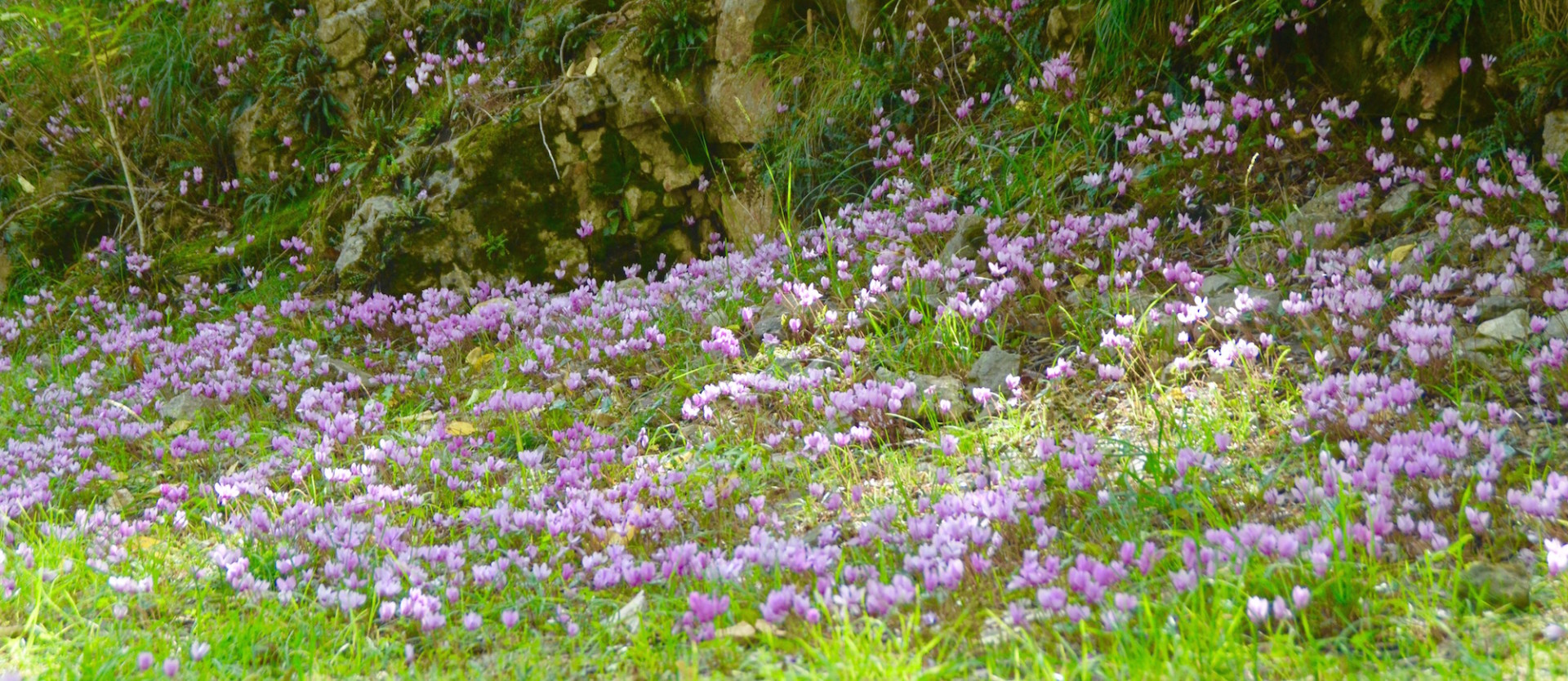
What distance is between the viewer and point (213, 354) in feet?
20.1

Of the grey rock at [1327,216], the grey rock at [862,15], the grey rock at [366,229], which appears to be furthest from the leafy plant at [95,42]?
the grey rock at [1327,216]

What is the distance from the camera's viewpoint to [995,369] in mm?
4258

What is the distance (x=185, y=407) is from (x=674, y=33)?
4.00 metres

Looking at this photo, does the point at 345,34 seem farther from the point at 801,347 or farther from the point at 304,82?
the point at 801,347

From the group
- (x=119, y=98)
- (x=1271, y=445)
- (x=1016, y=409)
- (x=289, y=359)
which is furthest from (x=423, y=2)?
(x=1271, y=445)

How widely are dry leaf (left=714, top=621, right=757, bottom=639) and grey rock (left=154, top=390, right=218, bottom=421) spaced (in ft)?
13.4

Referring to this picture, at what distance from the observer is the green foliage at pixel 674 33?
7.24m

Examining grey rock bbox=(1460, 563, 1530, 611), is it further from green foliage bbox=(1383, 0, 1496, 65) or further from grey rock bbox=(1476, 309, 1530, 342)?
green foliage bbox=(1383, 0, 1496, 65)

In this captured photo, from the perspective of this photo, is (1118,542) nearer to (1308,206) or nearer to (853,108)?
(1308,206)

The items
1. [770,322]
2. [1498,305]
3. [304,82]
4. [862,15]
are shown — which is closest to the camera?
[1498,305]

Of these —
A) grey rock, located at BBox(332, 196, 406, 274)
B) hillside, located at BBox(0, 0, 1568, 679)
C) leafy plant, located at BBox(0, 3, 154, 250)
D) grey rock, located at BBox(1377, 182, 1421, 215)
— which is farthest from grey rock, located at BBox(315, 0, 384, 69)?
grey rock, located at BBox(1377, 182, 1421, 215)

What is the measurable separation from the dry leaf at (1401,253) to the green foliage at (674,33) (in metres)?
4.70

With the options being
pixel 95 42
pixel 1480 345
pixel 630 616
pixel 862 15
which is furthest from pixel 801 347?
pixel 95 42

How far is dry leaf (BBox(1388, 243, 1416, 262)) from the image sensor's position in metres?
4.20
